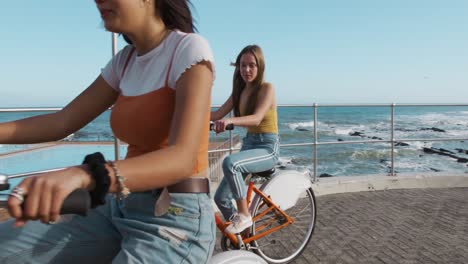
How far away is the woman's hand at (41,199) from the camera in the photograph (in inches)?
31.4

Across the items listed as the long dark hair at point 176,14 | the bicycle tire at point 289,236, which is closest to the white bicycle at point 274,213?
the bicycle tire at point 289,236

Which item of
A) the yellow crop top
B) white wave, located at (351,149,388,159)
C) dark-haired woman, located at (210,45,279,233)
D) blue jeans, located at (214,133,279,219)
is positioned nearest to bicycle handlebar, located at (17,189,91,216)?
dark-haired woman, located at (210,45,279,233)

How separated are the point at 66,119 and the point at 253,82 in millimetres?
2338

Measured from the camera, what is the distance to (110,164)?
3.08ft

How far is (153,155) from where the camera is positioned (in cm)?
102

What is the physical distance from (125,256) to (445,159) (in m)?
24.6

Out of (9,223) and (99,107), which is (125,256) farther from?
(99,107)

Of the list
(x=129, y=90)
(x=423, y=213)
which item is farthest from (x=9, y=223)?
(x=423, y=213)

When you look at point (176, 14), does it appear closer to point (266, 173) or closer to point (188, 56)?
point (188, 56)

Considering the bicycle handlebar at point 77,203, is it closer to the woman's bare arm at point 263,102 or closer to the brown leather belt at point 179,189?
the brown leather belt at point 179,189

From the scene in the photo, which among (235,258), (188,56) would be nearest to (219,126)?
(235,258)

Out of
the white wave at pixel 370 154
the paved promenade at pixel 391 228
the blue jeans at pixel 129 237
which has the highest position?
the blue jeans at pixel 129 237

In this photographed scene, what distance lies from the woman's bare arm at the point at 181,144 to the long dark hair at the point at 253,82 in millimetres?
2396

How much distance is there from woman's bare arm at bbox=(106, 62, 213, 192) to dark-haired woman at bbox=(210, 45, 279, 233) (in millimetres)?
1945
